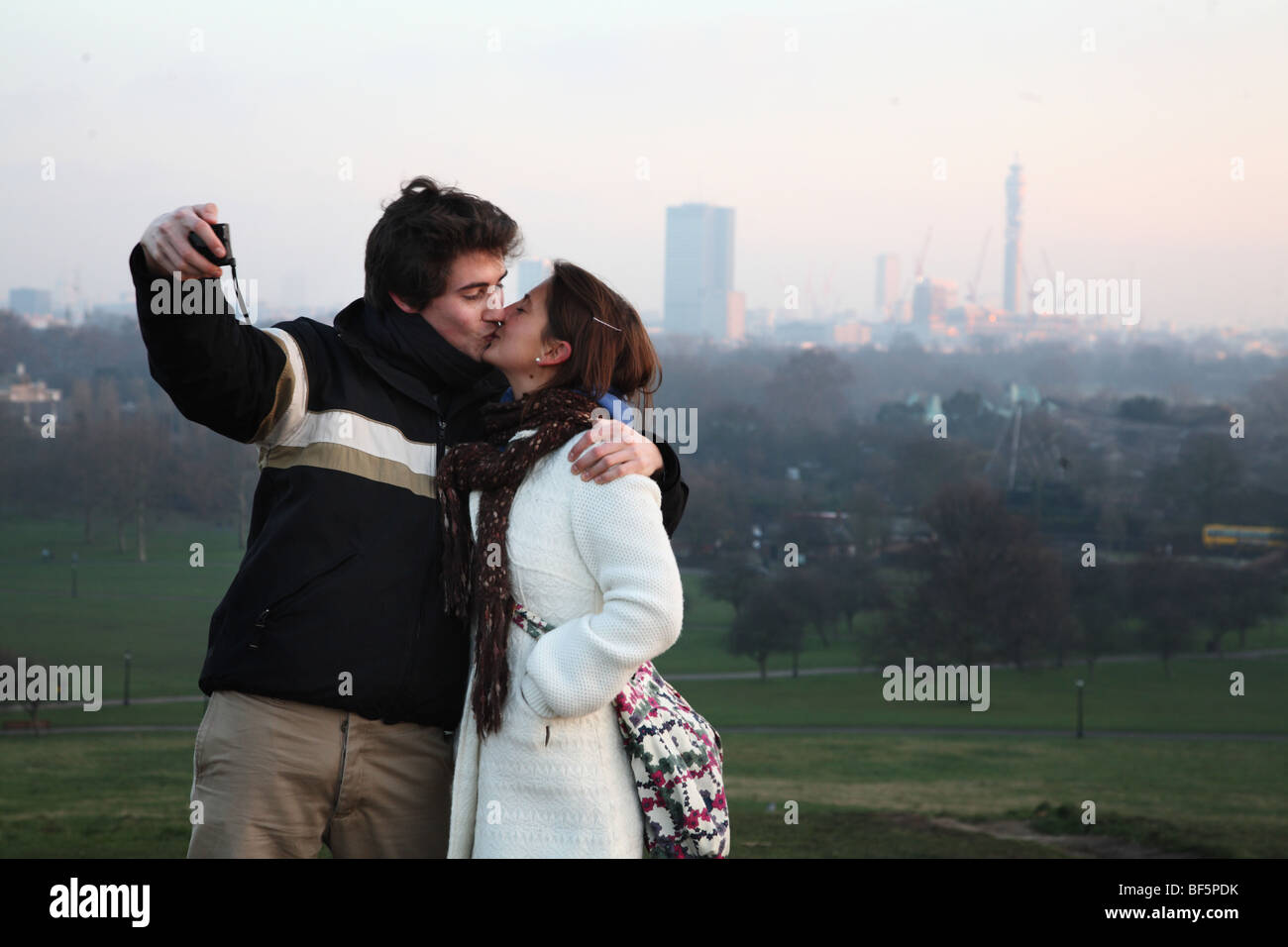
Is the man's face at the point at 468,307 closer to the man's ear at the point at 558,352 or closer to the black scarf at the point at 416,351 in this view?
the black scarf at the point at 416,351

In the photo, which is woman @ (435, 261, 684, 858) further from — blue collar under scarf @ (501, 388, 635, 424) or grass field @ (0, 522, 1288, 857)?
grass field @ (0, 522, 1288, 857)

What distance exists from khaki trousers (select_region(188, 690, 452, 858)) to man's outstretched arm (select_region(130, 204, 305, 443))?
0.62m

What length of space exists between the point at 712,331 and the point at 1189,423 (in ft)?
123

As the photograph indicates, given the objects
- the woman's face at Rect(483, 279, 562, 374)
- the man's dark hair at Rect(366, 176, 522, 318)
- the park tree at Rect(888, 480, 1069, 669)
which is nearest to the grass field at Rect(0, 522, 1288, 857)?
Result: the park tree at Rect(888, 480, 1069, 669)

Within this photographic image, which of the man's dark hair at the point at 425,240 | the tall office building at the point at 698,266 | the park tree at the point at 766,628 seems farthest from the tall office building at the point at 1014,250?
the man's dark hair at the point at 425,240

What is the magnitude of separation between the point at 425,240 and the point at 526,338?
0.39 meters

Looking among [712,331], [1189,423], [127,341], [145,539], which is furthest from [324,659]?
A: [712,331]

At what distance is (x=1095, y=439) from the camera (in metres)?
70.9

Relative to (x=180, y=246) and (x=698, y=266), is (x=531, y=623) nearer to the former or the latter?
(x=180, y=246)

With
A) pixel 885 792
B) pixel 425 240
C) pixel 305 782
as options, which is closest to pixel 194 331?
pixel 425 240

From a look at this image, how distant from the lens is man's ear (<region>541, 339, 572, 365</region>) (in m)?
2.66

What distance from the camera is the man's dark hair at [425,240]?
2.89 metres

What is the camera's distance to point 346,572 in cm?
270
